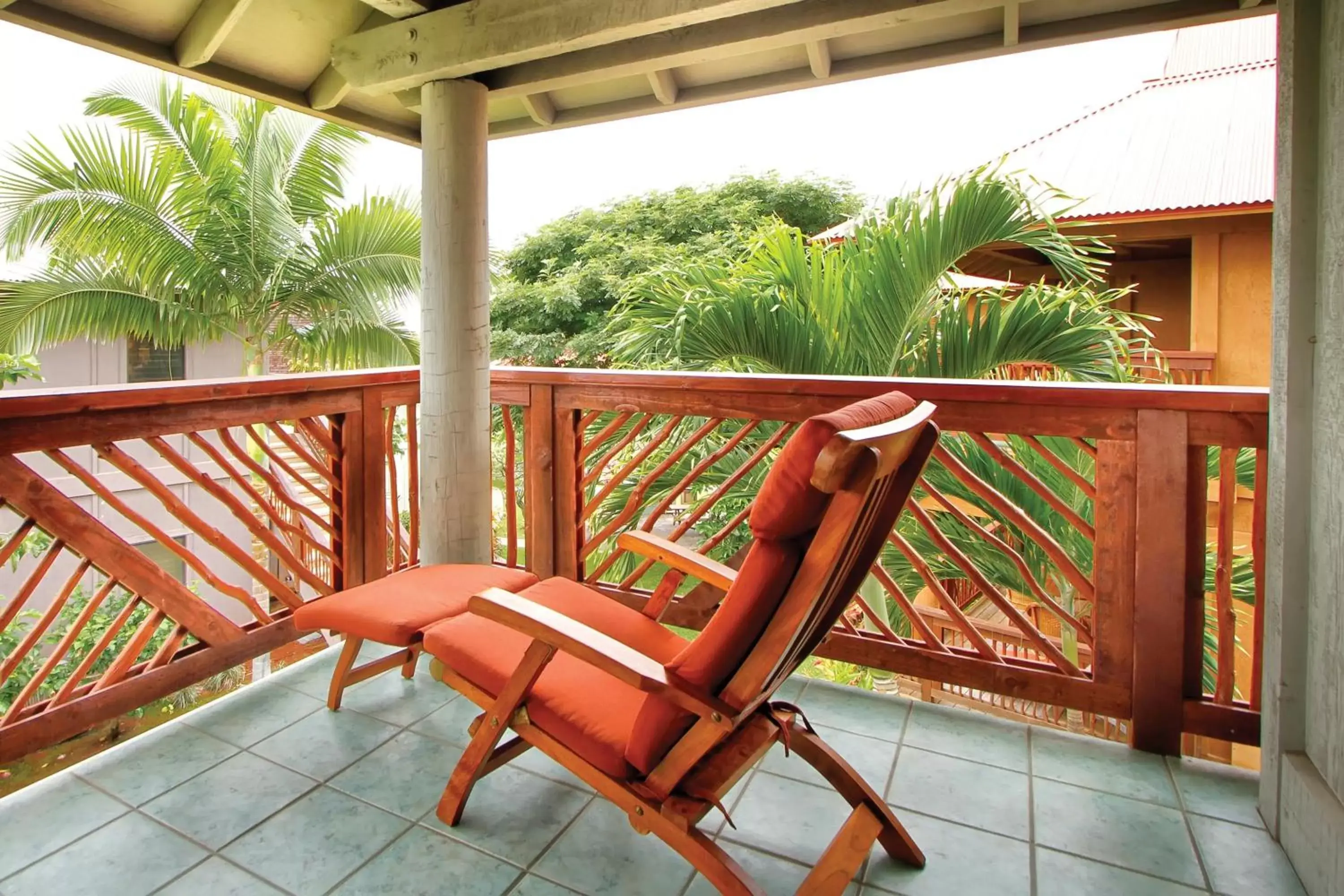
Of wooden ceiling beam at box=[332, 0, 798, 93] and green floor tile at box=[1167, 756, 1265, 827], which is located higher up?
wooden ceiling beam at box=[332, 0, 798, 93]

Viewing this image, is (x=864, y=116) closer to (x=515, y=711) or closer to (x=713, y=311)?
(x=713, y=311)

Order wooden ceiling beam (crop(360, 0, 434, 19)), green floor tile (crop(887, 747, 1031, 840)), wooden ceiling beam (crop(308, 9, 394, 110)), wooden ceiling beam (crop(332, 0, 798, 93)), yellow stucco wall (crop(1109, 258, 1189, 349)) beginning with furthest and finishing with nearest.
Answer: yellow stucco wall (crop(1109, 258, 1189, 349)), wooden ceiling beam (crop(308, 9, 394, 110)), wooden ceiling beam (crop(360, 0, 434, 19)), wooden ceiling beam (crop(332, 0, 798, 93)), green floor tile (crop(887, 747, 1031, 840))

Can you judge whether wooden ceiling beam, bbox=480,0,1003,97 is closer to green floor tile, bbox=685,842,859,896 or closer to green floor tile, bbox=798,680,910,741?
green floor tile, bbox=798,680,910,741

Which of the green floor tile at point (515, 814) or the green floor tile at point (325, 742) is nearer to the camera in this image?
the green floor tile at point (515, 814)

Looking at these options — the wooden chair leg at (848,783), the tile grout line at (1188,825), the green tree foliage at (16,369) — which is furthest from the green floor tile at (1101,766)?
the green tree foliage at (16,369)

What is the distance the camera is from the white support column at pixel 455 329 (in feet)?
8.89

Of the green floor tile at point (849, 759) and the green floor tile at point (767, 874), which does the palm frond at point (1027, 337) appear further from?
the green floor tile at point (767, 874)

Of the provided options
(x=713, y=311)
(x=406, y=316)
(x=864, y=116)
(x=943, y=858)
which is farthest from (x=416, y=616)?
(x=864, y=116)

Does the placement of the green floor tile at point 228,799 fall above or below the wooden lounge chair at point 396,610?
below

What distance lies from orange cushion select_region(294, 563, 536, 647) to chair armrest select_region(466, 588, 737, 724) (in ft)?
1.75

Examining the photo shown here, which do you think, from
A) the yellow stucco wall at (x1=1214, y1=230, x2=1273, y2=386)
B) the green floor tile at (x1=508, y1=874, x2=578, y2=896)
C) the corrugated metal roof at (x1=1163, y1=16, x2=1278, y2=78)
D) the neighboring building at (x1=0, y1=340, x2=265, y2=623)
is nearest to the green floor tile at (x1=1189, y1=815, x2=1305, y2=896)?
the green floor tile at (x1=508, y1=874, x2=578, y2=896)

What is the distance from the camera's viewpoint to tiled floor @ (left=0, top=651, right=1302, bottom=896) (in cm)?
166

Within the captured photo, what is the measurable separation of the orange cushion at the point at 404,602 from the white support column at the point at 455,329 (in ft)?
1.17

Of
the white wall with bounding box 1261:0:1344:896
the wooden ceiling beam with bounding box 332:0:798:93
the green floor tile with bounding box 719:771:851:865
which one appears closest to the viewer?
the white wall with bounding box 1261:0:1344:896
